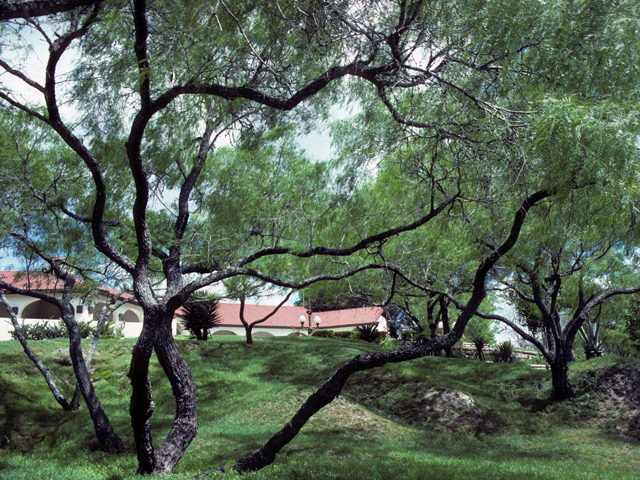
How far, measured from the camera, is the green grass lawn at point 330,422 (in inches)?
290

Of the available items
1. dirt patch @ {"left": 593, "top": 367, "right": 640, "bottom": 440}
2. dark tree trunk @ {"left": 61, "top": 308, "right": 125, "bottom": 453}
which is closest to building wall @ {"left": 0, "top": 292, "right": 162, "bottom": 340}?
dark tree trunk @ {"left": 61, "top": 308, "right": 125, "bottom": 453}

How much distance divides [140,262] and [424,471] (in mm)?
4979

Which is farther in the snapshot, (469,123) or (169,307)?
(169,307)

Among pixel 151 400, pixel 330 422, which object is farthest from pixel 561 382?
pixel 151 400

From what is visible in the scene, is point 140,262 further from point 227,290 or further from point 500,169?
point 227,290

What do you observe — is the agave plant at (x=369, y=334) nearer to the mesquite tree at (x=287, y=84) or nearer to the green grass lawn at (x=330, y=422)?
the green grass lawn at (x=330, y=422)

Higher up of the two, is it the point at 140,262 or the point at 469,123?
the point at 469,123

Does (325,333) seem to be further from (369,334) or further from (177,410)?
(177,410)

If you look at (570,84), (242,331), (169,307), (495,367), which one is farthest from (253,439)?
(242,331)

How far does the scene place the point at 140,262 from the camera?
6.94 metres

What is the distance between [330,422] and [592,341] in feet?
66.1

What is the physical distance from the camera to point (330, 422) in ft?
39.3

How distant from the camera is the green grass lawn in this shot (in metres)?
7.36

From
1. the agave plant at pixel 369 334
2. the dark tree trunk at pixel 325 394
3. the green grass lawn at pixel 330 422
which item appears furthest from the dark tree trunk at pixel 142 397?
the agave plant at pixel 369 334
